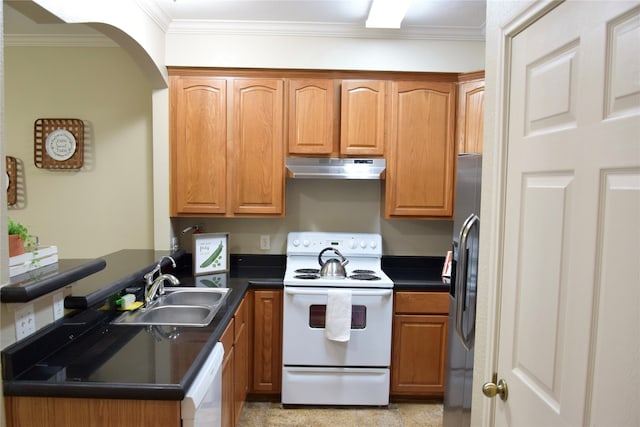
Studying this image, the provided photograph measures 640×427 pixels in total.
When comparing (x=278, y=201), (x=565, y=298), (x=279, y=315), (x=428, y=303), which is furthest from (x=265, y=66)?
(x=565, y=298)

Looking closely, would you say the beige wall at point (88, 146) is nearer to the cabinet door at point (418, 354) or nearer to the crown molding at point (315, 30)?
the crown molding at point (315, 30)

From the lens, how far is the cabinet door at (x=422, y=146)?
2.98 m

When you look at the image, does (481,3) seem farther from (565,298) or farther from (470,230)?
(565,298)

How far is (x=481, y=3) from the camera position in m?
2.57

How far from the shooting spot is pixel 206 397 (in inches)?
60.5

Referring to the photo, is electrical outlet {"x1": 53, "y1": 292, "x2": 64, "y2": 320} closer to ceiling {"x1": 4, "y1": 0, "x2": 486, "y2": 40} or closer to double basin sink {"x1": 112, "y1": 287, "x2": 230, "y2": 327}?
double basin sink {"x1": 112, "y1": 287, "x2": 230, "y2": 327}

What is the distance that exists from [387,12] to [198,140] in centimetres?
154

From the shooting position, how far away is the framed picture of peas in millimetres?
2896

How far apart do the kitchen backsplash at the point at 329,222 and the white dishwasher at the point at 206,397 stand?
1583mm

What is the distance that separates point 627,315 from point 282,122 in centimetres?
252

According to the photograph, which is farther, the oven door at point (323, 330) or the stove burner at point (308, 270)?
the stove burner at point (308, 270)

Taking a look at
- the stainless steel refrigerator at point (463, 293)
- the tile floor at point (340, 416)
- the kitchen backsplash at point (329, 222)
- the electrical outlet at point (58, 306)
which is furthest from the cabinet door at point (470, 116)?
the electrical outlet at point (58, 306)

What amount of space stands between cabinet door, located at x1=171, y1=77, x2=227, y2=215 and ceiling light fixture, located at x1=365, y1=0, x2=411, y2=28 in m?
1.14

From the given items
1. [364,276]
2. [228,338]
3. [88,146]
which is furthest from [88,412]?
[88,146]
